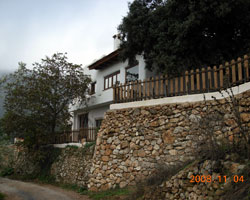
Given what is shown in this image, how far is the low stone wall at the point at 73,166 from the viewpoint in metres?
10.5

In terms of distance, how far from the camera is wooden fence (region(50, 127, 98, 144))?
38.0ft

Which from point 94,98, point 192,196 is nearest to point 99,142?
point 192,196

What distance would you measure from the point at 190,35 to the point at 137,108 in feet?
Result: 11.8

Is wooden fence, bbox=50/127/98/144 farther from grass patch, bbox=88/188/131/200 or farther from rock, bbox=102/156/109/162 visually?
grass patch, bbox=88/188/131/200

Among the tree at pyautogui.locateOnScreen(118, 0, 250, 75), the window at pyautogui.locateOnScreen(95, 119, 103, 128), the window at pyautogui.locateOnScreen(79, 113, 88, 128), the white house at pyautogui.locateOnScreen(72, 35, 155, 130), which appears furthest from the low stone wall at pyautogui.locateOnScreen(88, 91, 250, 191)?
the window at pyautogui.locateOnScreen(79, 113, 88, 128)

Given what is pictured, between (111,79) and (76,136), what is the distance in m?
4.76

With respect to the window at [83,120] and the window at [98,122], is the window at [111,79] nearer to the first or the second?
the window at [98,122]

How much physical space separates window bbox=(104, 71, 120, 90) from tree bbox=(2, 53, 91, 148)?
1630 millimetres

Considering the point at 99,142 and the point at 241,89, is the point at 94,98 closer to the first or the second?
the point at 99,142

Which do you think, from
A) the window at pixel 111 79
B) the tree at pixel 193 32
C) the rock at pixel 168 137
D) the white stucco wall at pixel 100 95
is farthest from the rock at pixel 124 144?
the window at pixel 111 79

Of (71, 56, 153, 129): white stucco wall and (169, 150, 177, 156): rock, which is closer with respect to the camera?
(169, 150, 177, 156): rock

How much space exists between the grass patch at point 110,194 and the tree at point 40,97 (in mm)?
6687

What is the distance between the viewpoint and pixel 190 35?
913cm

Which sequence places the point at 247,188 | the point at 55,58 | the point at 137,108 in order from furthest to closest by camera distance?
the point at 55,58 → the point at 137,108 → the point at 247,188
